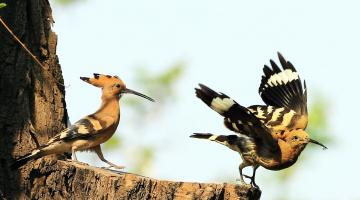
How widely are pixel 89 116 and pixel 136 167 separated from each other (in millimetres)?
2809

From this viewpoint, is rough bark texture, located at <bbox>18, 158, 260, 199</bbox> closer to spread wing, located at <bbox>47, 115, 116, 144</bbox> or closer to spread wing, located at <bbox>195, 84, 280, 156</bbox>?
spread wing, located at <bbox>47, 115, 116, 144</bbox>

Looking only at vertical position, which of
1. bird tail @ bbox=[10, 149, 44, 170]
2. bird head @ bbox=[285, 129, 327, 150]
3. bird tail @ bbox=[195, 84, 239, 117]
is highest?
bird tail @ bbox=[195, 84, 239, 117]

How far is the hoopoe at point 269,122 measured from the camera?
4839 mm

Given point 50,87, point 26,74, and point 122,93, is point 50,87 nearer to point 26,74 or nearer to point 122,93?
point 26,74

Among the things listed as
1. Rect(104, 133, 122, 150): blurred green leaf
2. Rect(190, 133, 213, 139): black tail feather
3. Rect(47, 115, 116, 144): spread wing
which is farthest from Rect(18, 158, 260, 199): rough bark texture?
Rect(104, 133, 122, 150): blurred green leaf

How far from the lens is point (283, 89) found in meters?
6.31

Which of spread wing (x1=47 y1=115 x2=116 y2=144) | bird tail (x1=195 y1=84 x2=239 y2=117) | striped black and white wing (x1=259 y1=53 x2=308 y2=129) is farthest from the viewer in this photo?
striped black and white wing (x1=259 y1=53 x2=308 y2=129)

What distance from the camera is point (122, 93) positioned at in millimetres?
5375

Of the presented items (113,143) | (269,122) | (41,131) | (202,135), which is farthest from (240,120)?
(113,143)

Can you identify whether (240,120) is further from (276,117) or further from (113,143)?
(113,143)

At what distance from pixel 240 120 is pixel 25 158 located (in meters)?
1.46

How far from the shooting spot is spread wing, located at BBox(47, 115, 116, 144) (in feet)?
14.8

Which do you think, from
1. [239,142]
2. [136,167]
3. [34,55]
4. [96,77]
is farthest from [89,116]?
[136,167]

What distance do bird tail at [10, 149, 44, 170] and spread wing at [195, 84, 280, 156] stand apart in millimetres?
1030
